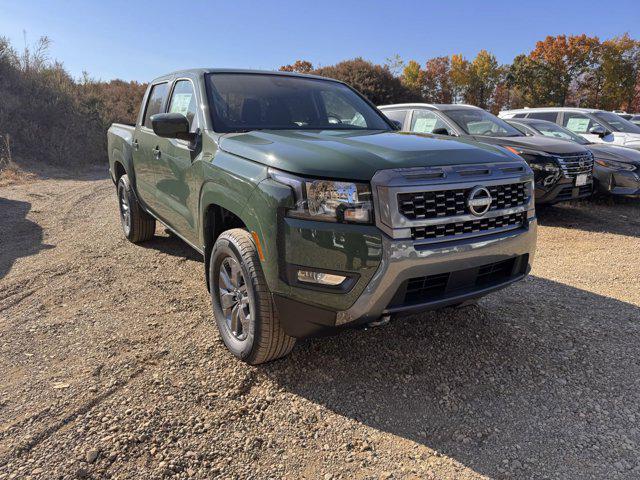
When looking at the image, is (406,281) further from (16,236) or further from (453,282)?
(16,236)

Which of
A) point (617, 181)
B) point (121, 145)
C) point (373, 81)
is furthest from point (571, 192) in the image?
point (373, 81)

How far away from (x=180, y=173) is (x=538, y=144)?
223 inches

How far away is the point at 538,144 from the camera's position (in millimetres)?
7164

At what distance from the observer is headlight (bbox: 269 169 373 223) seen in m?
2.36

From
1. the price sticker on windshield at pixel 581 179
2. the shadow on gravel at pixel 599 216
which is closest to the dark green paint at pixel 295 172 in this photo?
the price sticker on windshield at pixel 581 179

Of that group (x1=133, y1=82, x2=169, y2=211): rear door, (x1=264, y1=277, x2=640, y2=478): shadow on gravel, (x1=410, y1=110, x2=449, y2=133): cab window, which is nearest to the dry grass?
(x1=133, y1=82, x2=169, y2=211): rear door

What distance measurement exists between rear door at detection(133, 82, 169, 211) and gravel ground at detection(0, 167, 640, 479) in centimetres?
89

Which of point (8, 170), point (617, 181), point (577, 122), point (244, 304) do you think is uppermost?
point (577, 122)

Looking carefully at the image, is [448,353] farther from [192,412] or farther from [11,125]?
[11,125]

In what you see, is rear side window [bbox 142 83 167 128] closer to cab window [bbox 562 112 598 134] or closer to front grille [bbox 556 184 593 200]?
front grille [bbox 556 184 593 200]

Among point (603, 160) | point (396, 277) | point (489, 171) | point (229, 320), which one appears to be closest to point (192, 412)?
point (229, 320)

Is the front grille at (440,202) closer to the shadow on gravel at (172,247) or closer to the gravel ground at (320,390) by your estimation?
the gravel ground at (320,390)

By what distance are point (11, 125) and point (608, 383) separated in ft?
59.9

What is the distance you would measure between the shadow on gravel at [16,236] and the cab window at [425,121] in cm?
554
